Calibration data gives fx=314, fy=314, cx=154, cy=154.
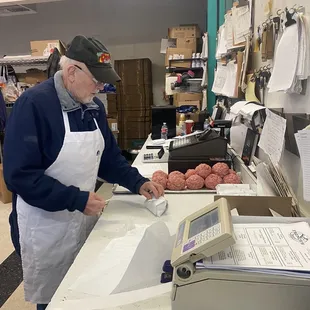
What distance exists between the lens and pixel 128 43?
566 cm

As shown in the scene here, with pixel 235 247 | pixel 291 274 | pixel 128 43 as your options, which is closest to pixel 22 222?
pixel 235 247

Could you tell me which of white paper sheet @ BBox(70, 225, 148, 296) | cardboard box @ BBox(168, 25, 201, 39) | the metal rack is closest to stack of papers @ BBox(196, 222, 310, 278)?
white paper sheet @ BBox(70, 225, 148, 296)

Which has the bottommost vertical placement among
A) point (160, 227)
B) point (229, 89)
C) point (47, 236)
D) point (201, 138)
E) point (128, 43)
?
point (47, 236)

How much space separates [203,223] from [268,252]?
0.51ft

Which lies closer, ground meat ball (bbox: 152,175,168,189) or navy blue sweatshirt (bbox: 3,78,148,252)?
navy blue sweatshirt (bbox: 3,78,148,252)

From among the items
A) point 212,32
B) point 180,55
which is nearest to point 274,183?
point 212,32

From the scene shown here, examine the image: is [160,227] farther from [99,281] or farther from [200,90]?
[200,90]

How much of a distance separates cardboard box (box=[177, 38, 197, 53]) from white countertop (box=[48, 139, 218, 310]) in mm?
3222

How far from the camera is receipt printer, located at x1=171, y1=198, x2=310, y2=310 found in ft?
2.02

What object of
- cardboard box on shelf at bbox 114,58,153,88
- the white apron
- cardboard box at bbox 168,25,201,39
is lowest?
the white apron

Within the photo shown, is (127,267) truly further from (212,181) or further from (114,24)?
(114,24)

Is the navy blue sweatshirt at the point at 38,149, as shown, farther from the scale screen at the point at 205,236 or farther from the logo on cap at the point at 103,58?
the scale screen at the point at 205,236

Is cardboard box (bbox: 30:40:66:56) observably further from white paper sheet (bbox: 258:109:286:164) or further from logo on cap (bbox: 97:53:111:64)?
white paper sheet (bbox: 258:109:286:164)

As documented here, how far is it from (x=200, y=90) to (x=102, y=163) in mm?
2568
